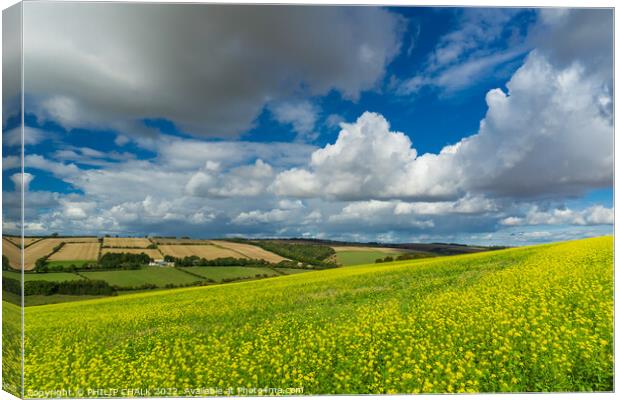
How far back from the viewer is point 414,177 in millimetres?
10141

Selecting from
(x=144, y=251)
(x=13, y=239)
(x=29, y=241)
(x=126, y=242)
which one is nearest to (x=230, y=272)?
(x=144, y=251)

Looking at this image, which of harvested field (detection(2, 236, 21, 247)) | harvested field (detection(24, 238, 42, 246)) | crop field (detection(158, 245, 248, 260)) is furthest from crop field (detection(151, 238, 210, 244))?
harvested field (detection(2, 236, 21, 247))

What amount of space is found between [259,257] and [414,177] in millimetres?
4429

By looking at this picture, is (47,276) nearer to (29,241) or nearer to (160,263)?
(29,241)

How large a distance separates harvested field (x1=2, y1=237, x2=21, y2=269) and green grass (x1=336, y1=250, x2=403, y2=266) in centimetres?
715

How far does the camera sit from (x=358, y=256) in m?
10.5

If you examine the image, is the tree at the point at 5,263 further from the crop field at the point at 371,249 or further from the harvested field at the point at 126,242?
the crop field at the point at 371,249

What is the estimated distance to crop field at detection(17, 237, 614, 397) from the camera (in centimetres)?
845

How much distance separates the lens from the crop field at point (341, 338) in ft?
27.7

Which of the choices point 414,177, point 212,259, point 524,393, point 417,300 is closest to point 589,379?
point 524,393

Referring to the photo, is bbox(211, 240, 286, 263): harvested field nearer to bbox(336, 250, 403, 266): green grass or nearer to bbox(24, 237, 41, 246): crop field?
bbox(336, 250, 403, 266): green grass

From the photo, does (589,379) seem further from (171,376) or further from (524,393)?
(171,376)

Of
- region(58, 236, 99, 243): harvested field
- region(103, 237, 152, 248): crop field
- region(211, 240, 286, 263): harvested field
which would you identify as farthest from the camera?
region(211, 240, 286, 263): harvested field

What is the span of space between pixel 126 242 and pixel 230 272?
260 centimetres
